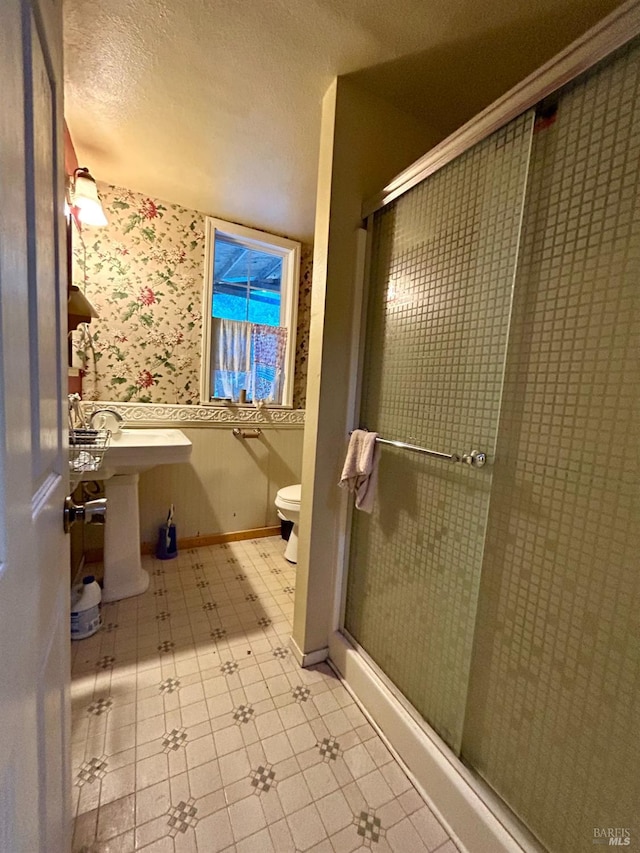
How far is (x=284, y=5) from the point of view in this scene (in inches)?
39.8

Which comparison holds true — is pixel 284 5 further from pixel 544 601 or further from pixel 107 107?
pixel 544 601

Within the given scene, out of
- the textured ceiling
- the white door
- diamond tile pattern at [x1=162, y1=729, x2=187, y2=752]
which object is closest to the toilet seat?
diamond tile pattern at [x1=162, y1=729, x2=187, y2=752]

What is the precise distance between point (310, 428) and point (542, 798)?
1.18 m

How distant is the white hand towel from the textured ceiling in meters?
1.31

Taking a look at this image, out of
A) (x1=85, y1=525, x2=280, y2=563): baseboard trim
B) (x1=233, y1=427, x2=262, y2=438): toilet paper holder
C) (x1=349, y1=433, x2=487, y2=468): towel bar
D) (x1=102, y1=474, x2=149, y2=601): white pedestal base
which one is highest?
(x1=349, y1=433, x2=487, y2=468): towel bar

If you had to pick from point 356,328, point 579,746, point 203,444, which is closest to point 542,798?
point 579,746

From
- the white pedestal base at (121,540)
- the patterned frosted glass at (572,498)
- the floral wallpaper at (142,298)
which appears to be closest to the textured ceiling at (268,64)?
the floral wallpaper at (142,298)

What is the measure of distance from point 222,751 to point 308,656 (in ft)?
1.46

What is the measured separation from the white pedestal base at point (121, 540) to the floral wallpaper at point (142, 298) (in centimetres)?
59

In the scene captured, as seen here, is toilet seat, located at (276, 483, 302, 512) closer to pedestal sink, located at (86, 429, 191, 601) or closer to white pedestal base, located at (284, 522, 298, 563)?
white pedestal base, located at (284, 522, 298, 563)

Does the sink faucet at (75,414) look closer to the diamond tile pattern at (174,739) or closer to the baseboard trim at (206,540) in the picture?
the baseboard trim at (206,540)

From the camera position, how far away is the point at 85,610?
1.49 metres

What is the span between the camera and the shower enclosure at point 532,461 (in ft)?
2.21

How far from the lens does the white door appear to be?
35 cm
